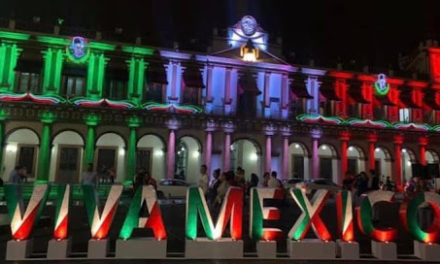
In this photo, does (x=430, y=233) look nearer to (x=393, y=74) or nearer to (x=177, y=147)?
(x=177, y=147)

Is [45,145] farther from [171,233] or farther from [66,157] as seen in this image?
[171,233]

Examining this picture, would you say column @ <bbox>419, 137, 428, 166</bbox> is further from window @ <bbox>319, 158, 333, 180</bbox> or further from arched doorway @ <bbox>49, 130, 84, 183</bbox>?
arched doorway @ <bbox>49, 130, 84, 183</bbox>

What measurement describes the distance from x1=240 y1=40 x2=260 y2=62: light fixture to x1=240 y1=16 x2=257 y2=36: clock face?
85 centimetres

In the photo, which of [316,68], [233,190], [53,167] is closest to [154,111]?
[53,167]

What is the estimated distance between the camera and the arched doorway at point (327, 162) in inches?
1174

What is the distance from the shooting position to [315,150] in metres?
28.6

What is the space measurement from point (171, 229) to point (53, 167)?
1656 centimetres

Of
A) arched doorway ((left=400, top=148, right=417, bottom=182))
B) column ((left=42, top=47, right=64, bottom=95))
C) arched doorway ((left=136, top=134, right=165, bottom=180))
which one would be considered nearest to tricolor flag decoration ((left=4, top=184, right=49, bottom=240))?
column ((left=42, top=47, right=64, bottom=95))

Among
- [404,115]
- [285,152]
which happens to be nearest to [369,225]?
[285,152]

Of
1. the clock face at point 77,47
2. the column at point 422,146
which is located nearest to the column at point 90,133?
the clock face at point 77,47

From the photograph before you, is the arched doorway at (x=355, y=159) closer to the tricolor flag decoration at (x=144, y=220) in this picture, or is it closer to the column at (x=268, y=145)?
the column at (x=268, y=145)

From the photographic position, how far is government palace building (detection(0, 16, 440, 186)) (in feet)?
80.3

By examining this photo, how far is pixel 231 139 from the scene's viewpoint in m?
27.1

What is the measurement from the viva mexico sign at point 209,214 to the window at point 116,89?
1938 cm
